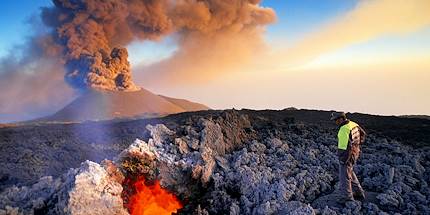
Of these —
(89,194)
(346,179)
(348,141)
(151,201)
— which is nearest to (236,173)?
(151,201)

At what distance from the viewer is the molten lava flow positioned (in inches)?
364

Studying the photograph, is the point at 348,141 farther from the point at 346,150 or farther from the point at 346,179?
the point at 346,179

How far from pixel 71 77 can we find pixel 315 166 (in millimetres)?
61239

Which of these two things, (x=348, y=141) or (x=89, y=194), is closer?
(x=89, y=194)

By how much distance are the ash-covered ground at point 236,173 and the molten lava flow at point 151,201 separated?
0.66ft

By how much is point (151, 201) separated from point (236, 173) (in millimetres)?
2011

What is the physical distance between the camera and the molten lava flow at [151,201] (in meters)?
9.24

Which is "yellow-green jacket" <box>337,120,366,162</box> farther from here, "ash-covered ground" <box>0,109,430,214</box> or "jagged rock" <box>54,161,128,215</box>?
"jagged rock" <box>54,161,128,215</box>

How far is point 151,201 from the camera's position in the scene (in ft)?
31.5

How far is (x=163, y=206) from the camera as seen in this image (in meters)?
9.73

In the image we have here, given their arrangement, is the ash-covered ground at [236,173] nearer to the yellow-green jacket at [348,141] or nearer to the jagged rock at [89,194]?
the jagged rock at [89,194]

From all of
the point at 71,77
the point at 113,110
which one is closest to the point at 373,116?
the point at 113,110

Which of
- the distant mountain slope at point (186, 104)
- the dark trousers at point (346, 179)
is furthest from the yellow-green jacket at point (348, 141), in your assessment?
the distant mountain slope at point (186, 104)

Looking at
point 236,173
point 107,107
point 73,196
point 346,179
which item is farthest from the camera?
point 107,107
